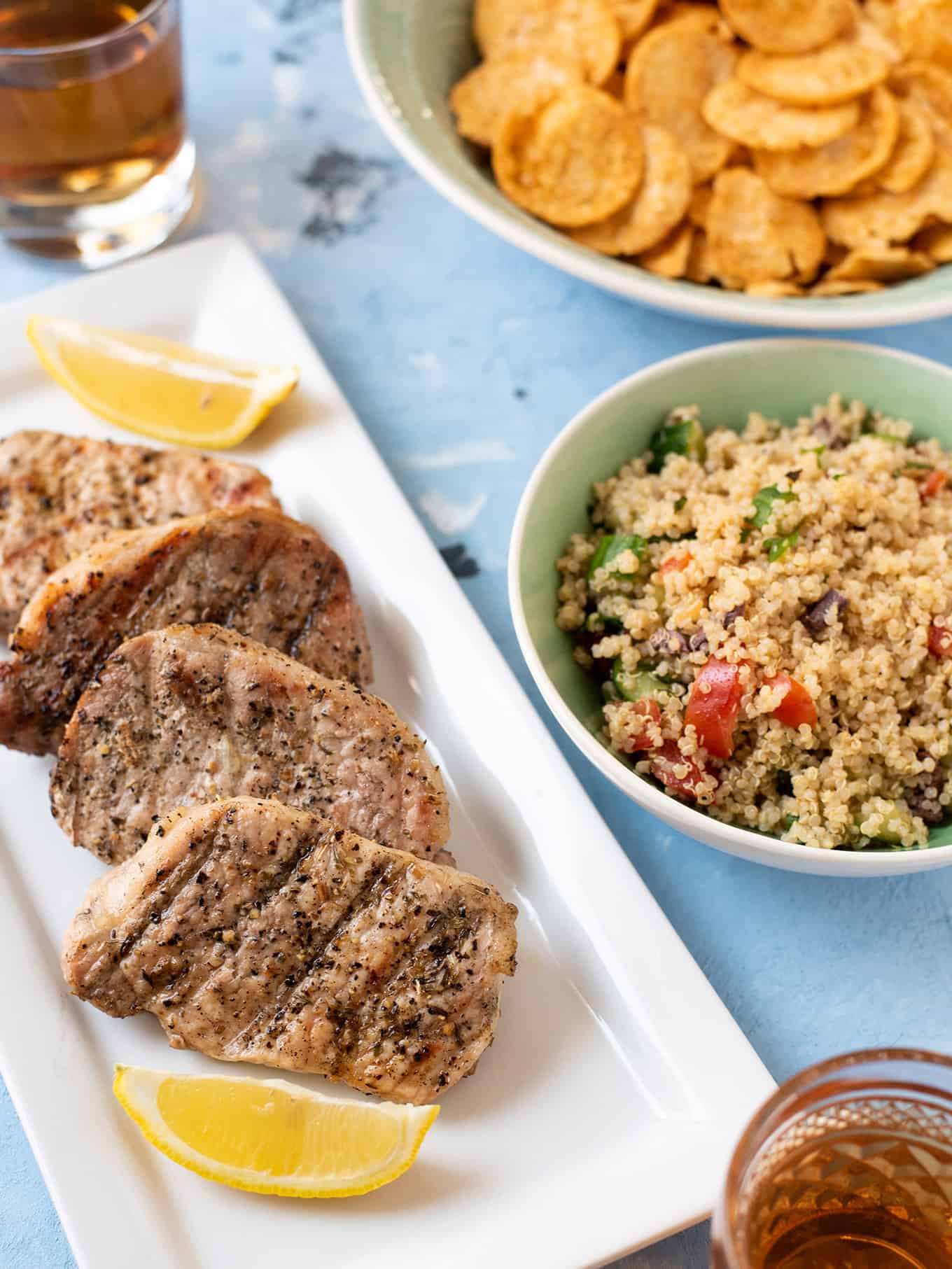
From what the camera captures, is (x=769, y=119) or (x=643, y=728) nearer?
(x=643, y=728)

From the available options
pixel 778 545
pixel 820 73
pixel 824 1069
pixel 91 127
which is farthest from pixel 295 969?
pixel 820 73

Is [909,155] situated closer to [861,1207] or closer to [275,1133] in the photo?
[861,1207]

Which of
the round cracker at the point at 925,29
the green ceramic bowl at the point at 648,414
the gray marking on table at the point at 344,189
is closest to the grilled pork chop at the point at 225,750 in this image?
the green ceramic bowl at the point at 648,414

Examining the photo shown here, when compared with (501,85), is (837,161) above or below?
below

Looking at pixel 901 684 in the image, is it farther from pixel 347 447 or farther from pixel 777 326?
pixel 347 447

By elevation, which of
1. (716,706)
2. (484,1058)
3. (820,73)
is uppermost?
(820,73)

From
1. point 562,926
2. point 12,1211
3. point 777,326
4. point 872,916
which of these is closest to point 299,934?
point 562,926

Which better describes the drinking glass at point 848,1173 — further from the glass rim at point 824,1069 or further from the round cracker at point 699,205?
the round cracker at point 699,205
